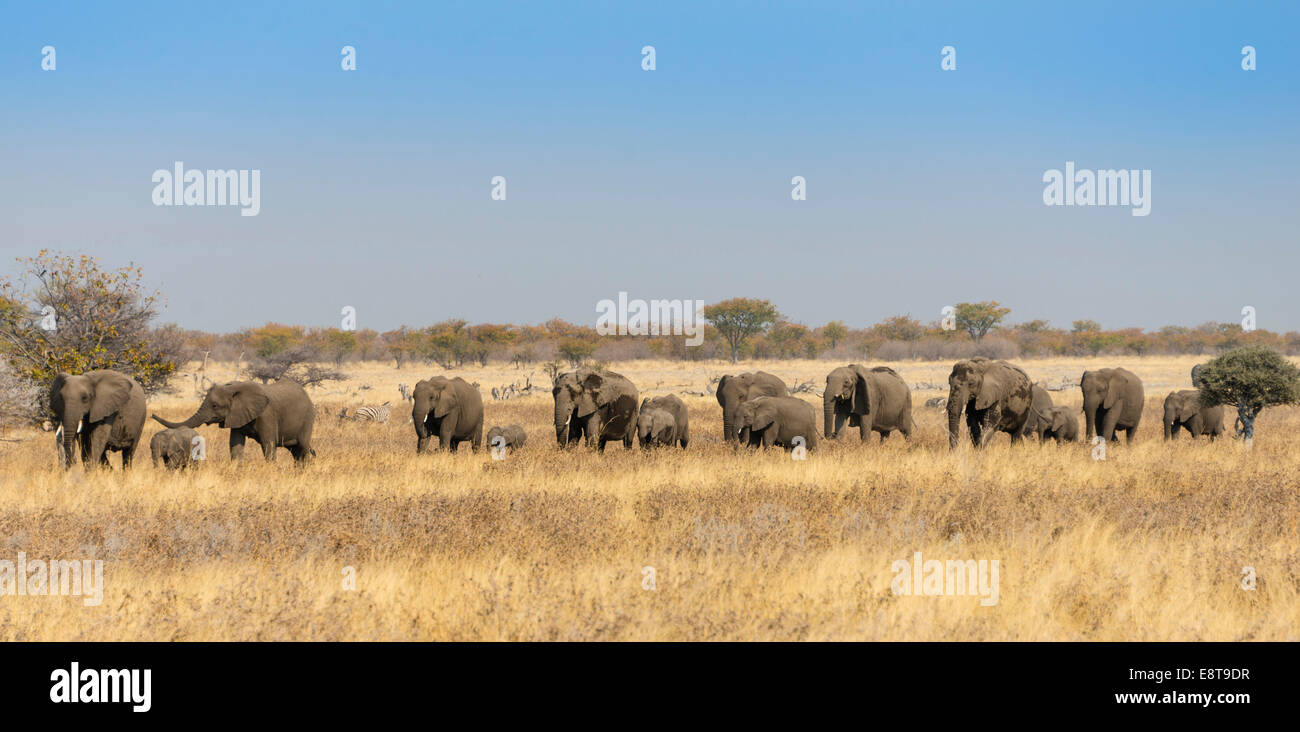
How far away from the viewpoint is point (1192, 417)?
73.4ft

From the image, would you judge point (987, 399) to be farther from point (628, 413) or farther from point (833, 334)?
point (833, 334)

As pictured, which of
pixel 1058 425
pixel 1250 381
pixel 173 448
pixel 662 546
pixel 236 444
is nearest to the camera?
pixel 662 546

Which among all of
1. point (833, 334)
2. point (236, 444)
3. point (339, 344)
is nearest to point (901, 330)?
point (833, 334)

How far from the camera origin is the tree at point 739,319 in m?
94.8

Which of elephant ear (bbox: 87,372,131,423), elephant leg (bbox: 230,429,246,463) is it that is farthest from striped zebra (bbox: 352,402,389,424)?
elephant ear (bbox: 87,372,131,423)

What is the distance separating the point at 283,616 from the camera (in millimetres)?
7199

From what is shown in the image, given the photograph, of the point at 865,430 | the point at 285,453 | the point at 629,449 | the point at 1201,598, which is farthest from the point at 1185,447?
the point at 285,453

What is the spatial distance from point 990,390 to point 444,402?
423 inches

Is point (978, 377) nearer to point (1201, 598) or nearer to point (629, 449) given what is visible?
point (629, 449)

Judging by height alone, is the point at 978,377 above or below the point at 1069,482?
above

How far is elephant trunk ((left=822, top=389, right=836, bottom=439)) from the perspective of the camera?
69.9 feet

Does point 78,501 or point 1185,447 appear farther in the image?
point 1185,447
